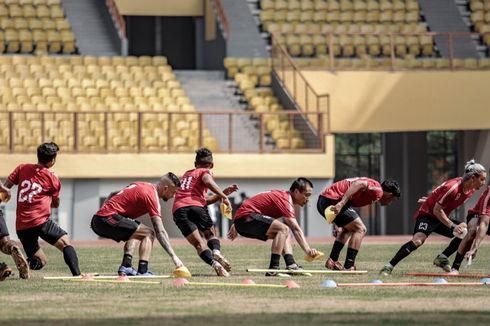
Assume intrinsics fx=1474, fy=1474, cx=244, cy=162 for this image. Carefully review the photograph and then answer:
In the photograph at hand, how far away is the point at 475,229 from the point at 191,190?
3987 mm

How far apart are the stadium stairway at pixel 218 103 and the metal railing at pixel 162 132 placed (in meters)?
0.03

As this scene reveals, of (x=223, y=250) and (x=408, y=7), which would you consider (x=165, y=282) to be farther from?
(x=408, y=7)

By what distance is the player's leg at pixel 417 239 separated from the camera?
67.2 ft

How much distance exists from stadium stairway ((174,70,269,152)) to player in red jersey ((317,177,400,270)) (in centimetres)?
1559

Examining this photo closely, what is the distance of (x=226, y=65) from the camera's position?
41.9 metres

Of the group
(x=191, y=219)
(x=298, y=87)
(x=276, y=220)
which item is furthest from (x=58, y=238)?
(x=298, y=87)

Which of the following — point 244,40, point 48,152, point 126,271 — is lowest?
point 126,271

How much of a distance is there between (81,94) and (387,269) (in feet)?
63.4

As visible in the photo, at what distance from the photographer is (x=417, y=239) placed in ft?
67.6

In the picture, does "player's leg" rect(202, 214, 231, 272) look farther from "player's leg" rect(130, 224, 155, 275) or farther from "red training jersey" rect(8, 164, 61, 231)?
"red training jersey" rect(8, 164, 61, 231)

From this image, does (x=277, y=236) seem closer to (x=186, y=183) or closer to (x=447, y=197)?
(x=186, y=183)

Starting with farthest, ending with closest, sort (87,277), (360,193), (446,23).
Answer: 1. (446,23)
2. (360,193)
3. (87,277)

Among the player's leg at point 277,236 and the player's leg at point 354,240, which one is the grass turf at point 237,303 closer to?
the player's leg at point 277,236

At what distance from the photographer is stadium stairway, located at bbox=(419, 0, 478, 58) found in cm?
4331
